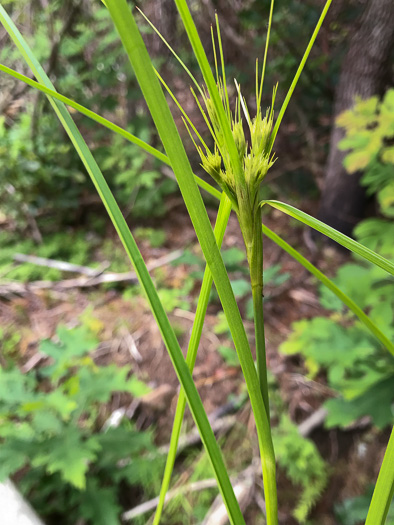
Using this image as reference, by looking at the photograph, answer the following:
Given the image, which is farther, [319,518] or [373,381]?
[319,518]

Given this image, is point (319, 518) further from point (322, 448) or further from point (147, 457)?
point (147, 457)

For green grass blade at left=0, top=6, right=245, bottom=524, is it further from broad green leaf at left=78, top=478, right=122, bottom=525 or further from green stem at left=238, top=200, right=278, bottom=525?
broad green leaf at left=78, top=478, right=122, bottom=525

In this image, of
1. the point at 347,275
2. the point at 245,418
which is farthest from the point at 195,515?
the point at 347,275

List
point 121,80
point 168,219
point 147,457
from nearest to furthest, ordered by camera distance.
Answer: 1. point 147,457
2. point 121,80
3. point 168,219

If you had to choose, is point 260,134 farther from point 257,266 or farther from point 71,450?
point 71,450

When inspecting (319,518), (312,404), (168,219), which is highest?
(168,219)

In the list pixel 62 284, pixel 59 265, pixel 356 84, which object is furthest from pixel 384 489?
pixel 59 265
